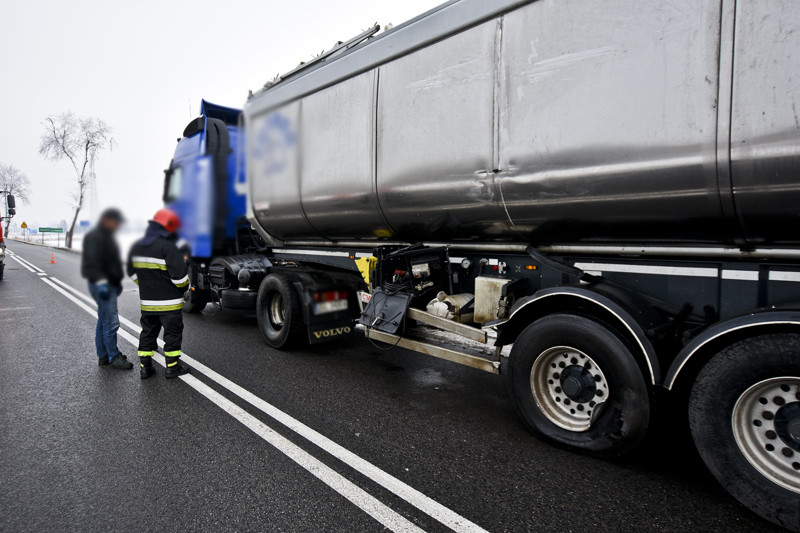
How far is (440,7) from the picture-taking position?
11.4ft

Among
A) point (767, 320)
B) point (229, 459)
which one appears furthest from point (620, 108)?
point (229, 459)

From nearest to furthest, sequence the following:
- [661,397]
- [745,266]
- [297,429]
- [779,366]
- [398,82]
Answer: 1. [779,366]
2. [745,266]
3. [661,397]
4. [297,429]
5. [398,82]

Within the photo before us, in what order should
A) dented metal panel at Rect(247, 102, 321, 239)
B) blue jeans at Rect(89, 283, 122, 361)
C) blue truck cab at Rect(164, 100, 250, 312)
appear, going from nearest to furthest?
blue truck cab at Rect(164, 100, 250, 312), blue jeans at Rect(89, 283, 122, 361), dented metal panel at Rect(247, 102, 321, 239)

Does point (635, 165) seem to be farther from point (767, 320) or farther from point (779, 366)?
point (779, 366)

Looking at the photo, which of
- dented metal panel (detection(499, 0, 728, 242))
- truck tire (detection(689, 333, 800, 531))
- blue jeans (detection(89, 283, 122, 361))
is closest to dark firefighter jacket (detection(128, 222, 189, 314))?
blue jeans (detection(89, 283, 122, 361))

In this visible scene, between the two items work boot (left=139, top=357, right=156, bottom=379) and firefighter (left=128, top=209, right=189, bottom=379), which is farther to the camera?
work boot (left=139, top=357, right=156, bottom=379)

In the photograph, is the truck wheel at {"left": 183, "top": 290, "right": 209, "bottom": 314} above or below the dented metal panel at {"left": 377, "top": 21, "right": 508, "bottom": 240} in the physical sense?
below

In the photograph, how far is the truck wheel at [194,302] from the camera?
760 centimetres

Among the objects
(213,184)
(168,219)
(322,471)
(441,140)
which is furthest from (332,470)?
(213,184)

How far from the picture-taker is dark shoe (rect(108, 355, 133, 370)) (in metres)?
4.75

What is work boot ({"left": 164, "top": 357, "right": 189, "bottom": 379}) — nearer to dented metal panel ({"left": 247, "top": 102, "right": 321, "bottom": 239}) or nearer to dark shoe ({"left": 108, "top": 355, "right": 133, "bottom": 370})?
dark shoe ({"left": 108, "top": 355, "right": 133, "bottom": 370})

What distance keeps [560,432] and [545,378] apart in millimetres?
361

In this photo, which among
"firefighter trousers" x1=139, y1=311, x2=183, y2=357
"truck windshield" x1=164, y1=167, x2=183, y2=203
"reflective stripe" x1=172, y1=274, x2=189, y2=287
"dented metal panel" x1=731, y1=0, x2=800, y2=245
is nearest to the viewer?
"truck windshield" x1=164, y1=167, x2=183, y2=203

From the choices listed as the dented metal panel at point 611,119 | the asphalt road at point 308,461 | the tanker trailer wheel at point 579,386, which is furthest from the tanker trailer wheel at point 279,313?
the dented metal panel at point 611,119
